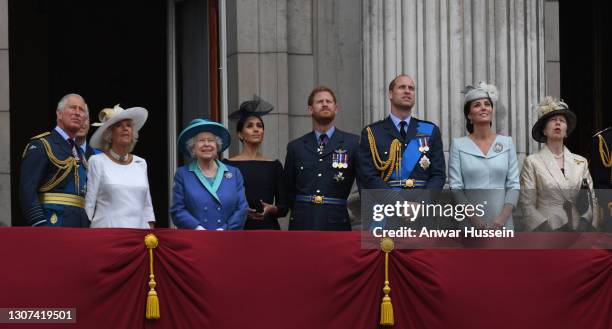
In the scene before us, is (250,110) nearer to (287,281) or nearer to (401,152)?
(401,152)

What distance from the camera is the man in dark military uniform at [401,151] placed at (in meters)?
11.3

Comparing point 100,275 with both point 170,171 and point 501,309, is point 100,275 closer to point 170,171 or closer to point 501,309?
point 501,309

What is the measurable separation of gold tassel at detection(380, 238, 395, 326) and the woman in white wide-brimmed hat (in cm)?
189

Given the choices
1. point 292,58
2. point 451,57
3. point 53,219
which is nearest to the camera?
point 53,219

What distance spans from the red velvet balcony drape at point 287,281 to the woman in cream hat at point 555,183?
0.48m

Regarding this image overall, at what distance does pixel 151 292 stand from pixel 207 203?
119 cm

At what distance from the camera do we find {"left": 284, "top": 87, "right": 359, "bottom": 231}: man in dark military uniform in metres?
11.6

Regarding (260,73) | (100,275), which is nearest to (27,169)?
(100,275)

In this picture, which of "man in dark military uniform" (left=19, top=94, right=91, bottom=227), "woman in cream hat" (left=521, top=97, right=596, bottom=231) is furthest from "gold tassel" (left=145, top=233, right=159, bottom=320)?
"woman in cream hat" (left=521, top=97, right=596, bottom=231)

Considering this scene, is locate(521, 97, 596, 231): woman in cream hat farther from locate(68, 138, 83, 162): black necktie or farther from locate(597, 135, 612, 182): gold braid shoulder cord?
locate(68, 138, 83, 162): black necktie

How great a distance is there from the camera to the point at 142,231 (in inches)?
403

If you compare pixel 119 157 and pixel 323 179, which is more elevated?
pixel 119 157

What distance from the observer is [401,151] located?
37.7ft

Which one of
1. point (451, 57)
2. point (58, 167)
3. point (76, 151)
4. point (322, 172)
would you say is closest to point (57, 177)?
point (58, 167)
